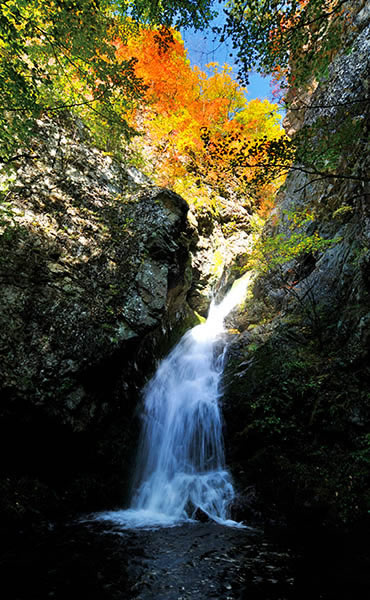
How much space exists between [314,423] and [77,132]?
992cm

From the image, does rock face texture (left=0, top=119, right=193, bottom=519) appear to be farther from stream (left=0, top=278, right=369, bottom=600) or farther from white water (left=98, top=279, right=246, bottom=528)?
stream (left=0, top=278, right=369, bottom=600)

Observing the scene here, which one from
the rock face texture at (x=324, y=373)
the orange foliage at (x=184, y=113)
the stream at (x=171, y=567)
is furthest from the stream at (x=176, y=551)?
the orange foliage at (x=184, y=113)

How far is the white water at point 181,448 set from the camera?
5.66m

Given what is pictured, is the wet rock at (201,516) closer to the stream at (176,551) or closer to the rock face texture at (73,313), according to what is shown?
the stream at (176,551)

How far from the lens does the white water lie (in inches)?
223

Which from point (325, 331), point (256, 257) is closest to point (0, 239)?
point (256, 257)

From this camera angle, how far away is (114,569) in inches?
135

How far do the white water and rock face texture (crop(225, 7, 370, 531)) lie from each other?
551 mm

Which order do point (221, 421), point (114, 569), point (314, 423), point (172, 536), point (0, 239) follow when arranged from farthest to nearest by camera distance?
point (221, 421) < point (314, 423) < point (0, 239) < point (172, 536) < point (114, 569)

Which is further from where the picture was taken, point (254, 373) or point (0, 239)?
point (254, 373)

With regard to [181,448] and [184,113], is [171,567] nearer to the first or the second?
[181,448]

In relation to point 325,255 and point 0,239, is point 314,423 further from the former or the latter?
point 0,239

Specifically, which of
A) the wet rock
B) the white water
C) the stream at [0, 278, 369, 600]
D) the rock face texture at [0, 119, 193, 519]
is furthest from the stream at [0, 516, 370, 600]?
the rock face texture at [0, 119, 193, 519]

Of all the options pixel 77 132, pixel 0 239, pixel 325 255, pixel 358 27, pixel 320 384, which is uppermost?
pixel 358 27
